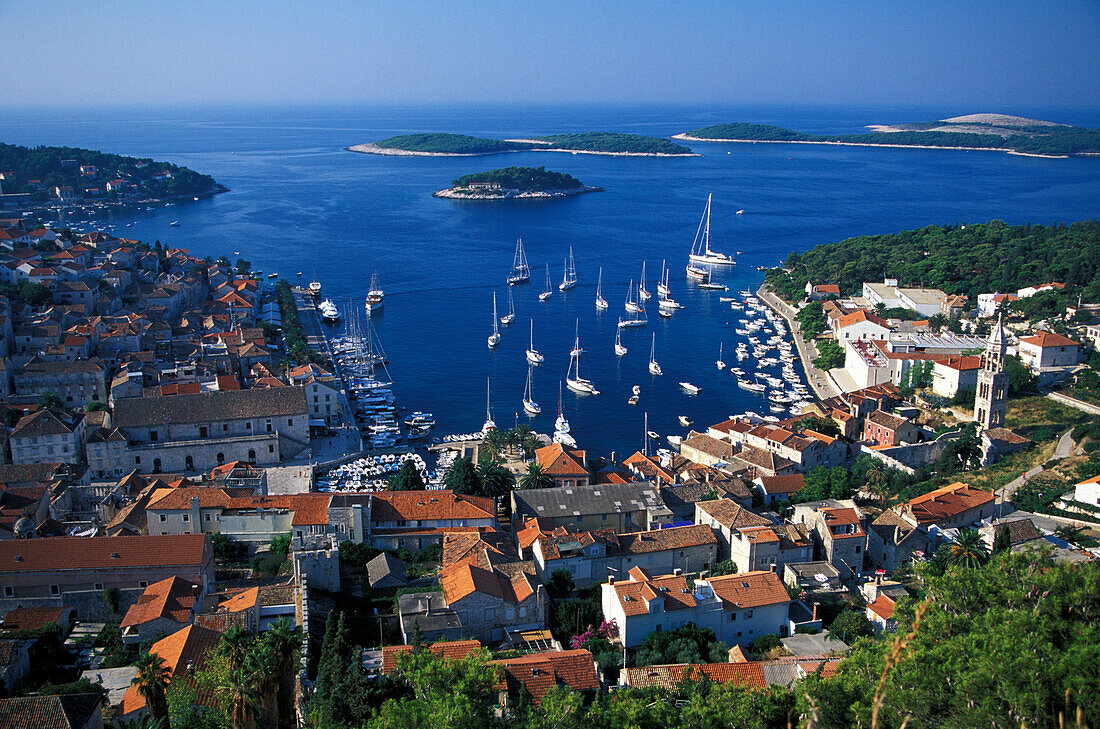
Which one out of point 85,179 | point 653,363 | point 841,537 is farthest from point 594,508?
point 85,179

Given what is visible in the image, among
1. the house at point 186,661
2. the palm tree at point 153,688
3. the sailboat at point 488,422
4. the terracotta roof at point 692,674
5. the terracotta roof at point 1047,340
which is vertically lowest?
the sailboat at point 488,422

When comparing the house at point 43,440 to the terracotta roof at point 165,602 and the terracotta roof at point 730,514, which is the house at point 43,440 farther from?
the terracotta roof at point 730,514

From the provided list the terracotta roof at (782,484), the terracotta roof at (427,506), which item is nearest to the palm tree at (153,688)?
the terracotta roof at (427,506)

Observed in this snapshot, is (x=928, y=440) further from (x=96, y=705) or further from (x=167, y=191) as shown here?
(x=167, y=191)

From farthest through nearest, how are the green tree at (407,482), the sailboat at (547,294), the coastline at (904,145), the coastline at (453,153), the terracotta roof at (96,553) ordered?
the coastline at (904,145) → the coastline at (453,153) → the sailboat at (547,294) → the green tree at (407,482) → the terracotta roof at (96,553)

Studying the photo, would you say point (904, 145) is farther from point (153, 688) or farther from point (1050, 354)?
point (153, 688)

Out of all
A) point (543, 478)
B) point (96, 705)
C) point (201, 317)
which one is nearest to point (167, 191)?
point (201, 317)

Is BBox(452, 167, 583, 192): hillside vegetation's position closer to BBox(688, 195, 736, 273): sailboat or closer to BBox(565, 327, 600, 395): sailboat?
BBox(688, 195, 736, 273): sailboat

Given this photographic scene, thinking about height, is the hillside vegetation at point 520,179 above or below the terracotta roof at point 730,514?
above

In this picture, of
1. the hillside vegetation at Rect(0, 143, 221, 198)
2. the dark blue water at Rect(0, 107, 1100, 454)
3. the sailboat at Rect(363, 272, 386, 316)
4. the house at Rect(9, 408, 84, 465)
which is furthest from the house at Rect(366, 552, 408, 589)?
the hillside vegetation at Rect(0, 143, 221, 198)
